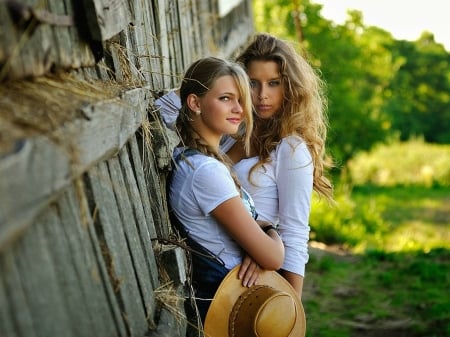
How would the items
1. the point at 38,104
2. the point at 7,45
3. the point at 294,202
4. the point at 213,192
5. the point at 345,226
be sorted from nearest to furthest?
the point at 7,45
the point at 38,104
the point at 213,192
the point at 294,202
the point at 345,226

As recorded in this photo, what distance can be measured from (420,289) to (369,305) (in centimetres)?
72

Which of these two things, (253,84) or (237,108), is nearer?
(237,108)

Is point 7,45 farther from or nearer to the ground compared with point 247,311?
farther from the ground

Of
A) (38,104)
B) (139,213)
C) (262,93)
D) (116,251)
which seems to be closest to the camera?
(38,104)

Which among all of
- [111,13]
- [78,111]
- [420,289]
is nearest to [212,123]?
[111,13]

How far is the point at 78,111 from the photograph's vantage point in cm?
167

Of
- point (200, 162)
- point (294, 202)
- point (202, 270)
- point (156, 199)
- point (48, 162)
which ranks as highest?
point (48, 162)

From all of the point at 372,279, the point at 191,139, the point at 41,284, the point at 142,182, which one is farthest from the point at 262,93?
the point at 372,279

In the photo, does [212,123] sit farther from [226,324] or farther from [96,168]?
Result: [96,168]

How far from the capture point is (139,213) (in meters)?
2.35

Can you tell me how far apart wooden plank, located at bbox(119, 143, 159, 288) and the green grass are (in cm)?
186

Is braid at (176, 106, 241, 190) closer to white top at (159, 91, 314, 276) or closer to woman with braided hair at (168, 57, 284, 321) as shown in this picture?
woman with braided hair at (168, 57, 284, 321)

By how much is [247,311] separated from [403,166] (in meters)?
24.3

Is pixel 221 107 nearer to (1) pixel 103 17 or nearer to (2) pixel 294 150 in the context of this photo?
(2) pixel 294 150
